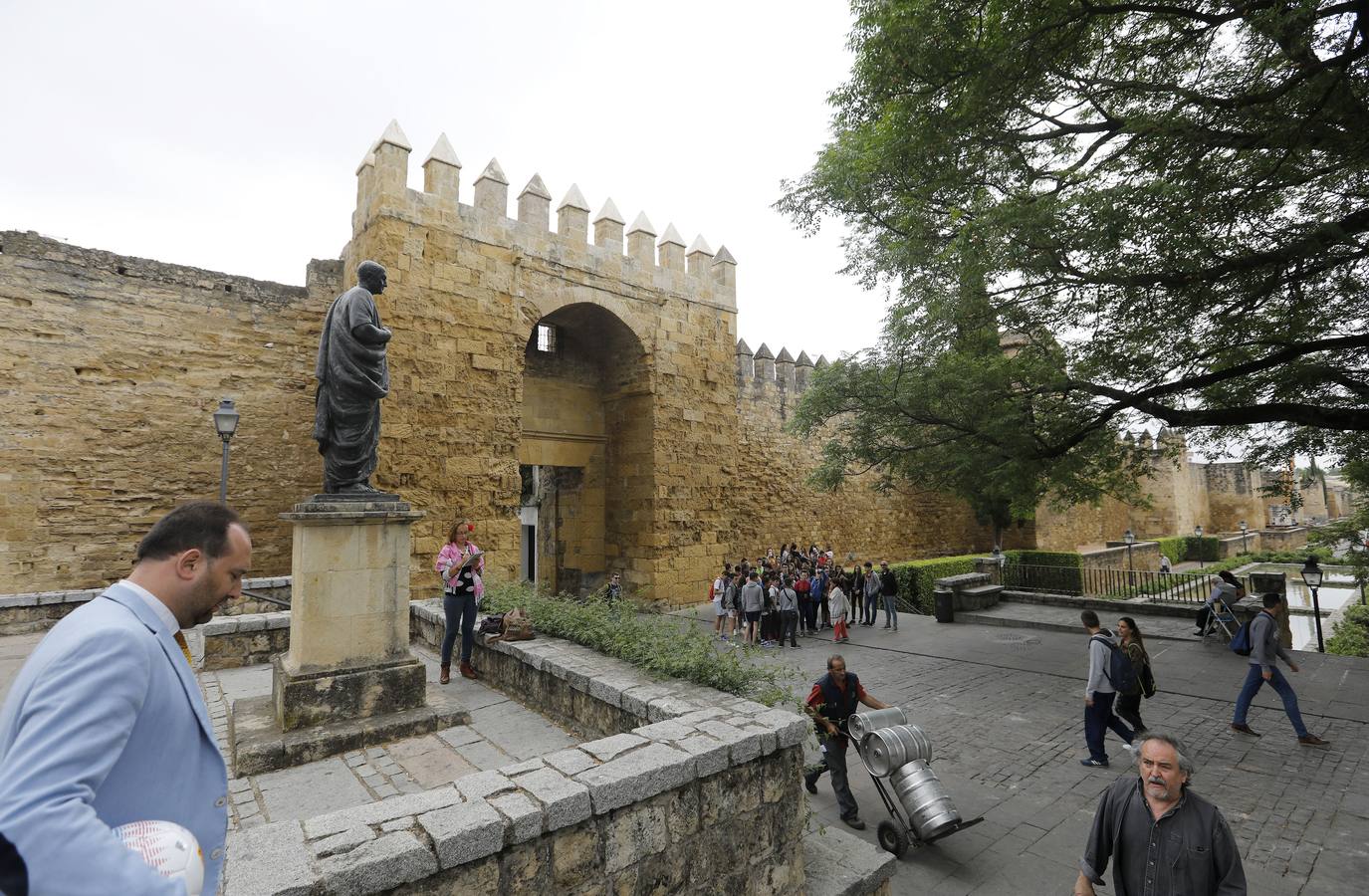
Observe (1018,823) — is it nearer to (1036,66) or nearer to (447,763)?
(447,763)

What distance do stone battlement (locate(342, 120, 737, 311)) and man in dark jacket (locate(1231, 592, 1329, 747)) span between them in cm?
1193

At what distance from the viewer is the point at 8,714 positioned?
118 centimetres

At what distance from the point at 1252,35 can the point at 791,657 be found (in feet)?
29.9

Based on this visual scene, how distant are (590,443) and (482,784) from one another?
1318 centimetres

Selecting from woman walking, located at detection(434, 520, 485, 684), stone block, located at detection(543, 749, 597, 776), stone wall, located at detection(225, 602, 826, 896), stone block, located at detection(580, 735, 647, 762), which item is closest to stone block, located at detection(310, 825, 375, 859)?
stone wall, located at detection(225, 602, 826, 896)

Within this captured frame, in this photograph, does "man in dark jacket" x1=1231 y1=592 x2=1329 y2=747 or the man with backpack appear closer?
the man with backpack

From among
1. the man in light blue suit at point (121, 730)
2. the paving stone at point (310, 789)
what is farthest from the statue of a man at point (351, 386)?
the man in light blue suit at point (121, 730)

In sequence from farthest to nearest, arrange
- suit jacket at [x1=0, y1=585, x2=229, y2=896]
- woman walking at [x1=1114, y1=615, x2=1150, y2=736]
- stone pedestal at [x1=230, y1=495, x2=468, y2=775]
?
woman walking at [x1=1114, y1=615, x2=1150, y2=736], stone pedestal at [x1=230, y1=495, x2=468, y2=775], suit jacket at [x1=0, y1=585, x2=229, y2=896]

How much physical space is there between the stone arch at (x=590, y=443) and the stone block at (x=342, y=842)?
12124mm

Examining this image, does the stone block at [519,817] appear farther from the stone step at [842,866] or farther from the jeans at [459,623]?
the jeans at [459,623]

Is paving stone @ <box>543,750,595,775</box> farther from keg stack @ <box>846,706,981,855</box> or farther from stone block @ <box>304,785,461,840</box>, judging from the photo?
keg stack @ <box>846,706,981,855</box>

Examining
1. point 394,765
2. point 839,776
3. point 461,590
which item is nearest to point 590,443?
point 461,590

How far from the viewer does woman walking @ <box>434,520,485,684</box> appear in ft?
19.2

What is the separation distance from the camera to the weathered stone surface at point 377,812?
7.54ft
